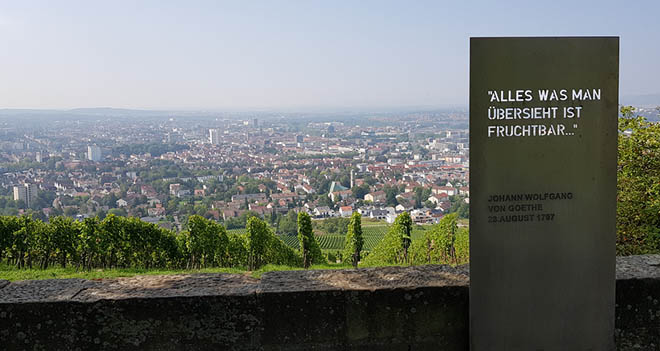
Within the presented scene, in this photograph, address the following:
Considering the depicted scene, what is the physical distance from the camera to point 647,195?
33.1 ft

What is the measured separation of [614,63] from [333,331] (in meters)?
1.96

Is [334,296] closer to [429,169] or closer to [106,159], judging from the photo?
[429,169]

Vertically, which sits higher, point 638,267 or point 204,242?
point 638,267

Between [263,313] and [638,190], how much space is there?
9.55m

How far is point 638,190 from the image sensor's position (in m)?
10.2

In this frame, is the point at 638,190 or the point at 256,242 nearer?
the point at 638,190

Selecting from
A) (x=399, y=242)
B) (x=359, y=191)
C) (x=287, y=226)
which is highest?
(x=399, y=242)

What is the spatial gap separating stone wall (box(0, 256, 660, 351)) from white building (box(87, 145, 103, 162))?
56571 mm

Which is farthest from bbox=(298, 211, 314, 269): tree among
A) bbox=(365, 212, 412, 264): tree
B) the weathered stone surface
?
the weathered stone surface

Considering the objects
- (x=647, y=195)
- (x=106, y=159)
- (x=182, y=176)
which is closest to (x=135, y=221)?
(x=647, y=195)

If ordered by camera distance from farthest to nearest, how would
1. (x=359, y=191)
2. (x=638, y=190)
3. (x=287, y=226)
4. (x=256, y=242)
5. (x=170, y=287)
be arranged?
(x=359, y=191) < (x=287, y=226) < (x=256, y=242) < (x=638, y=190) < (x=170, y=287)

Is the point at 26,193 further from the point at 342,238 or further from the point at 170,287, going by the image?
the point at 170,287

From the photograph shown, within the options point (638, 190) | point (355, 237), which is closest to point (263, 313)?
point (638, 190)

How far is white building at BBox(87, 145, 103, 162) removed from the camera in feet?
181
